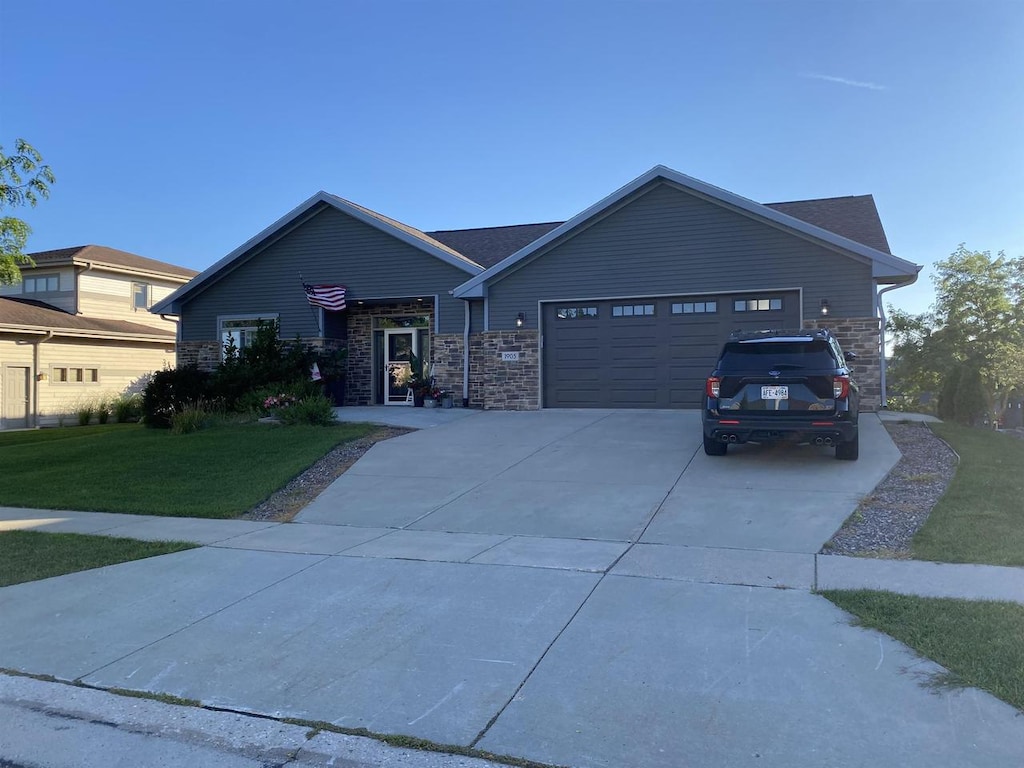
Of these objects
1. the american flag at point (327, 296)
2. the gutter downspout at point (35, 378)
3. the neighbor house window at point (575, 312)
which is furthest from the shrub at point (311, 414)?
the gutter downspout at point (35, 378)

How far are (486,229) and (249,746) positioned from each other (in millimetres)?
20776

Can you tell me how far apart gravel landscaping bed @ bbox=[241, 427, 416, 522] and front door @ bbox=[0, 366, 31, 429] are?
16.8m

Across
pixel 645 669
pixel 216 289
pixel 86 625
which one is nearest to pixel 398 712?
pixel 645 669

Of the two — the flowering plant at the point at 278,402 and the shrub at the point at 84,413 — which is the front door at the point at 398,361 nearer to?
the flowering plant at the point at 278,402

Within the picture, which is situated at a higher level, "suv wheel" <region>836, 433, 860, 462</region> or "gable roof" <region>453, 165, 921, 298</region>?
"gable roof" <region>453, 165, 921, 298</region>

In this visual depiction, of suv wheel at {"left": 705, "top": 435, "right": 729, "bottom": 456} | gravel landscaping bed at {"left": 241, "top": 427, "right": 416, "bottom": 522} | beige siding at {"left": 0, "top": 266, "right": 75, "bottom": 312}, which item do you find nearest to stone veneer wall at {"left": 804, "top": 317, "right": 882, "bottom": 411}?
suv wheel at {"left": 705, "top": 435, "right": 729, "bottom": 456}

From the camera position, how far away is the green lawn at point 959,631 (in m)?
4.01

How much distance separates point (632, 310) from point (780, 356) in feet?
22.2

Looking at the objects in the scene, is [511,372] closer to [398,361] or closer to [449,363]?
[449,363]

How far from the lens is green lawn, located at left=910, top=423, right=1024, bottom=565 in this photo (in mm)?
6352

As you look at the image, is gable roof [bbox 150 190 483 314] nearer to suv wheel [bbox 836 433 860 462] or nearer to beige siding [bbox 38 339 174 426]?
beige siding [bbox 38 339 174 426]

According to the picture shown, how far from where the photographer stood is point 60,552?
7.47 metres

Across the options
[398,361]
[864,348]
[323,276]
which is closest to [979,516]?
[864,348]

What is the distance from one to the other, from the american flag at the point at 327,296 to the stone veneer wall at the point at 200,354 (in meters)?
4.03
